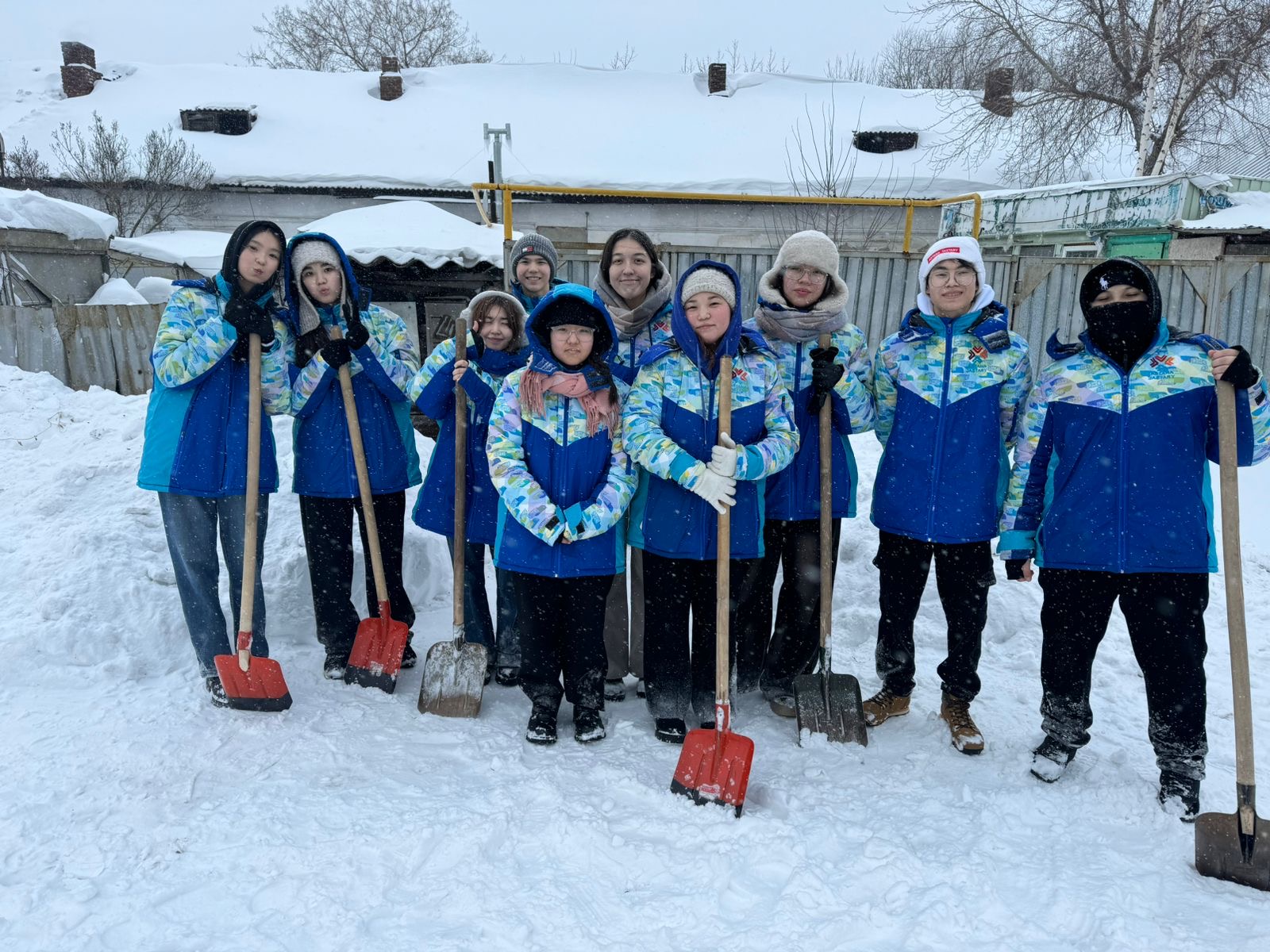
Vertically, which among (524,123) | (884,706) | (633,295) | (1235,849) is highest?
(524,123)

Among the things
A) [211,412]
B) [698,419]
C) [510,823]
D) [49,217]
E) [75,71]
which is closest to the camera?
[510,823]

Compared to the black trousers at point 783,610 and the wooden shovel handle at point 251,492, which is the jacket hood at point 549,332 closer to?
the black trousers at point 783,610

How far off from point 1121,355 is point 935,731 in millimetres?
1624

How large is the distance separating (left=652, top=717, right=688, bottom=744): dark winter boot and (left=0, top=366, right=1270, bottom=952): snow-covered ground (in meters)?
0.06

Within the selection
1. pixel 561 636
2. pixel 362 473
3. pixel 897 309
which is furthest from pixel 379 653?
pixel 897 309

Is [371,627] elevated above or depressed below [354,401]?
below

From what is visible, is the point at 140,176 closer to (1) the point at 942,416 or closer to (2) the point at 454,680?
(2) the point at 454,680

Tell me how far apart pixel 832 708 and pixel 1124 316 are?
69.5 inches

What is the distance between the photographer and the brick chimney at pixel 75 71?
20.3 meters

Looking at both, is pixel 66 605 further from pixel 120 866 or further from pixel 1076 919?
pixel 1076 919

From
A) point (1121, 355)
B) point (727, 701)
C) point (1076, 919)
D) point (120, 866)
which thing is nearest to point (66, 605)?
point (120, 866)

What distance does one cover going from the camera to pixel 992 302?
308 centimetres

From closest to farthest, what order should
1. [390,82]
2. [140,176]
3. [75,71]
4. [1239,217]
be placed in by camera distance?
1. [1239,217]
2. [140,176]
3. [75,71]
4. [390,82]

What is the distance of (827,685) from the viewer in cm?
329
